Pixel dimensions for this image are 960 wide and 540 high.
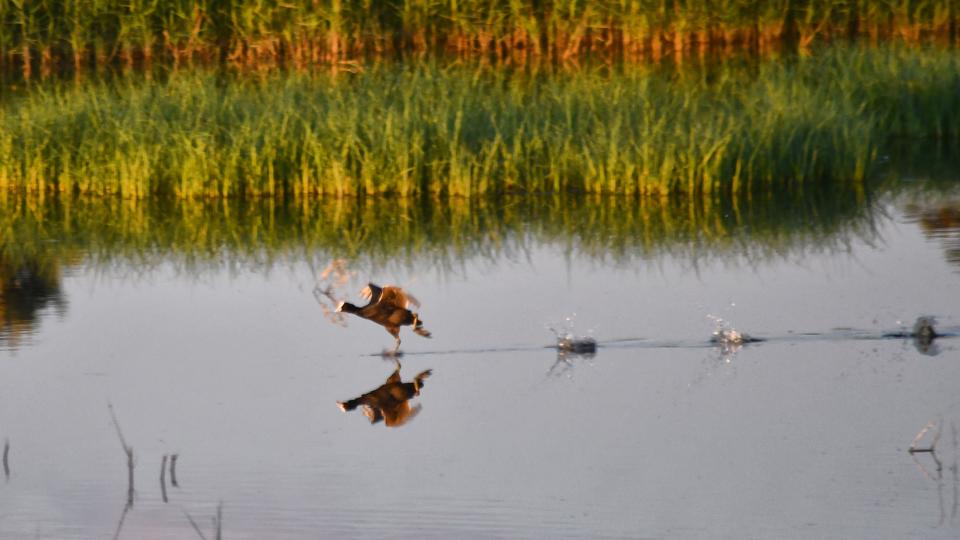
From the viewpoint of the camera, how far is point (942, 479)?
6.11 m

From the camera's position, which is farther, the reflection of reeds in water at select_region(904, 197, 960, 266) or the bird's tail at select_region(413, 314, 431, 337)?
the reflection of reeds in water at select_region(904, 197, 960, 266)

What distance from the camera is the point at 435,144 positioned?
520 inches

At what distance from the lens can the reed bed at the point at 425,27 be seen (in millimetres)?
21266

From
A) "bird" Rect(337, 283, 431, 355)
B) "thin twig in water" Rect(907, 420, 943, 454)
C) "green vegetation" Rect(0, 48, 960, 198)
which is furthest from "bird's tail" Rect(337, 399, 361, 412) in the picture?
"green vegetation" Rect(0, 48, 960, 198)

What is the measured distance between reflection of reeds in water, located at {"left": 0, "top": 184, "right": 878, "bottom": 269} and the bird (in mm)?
2195

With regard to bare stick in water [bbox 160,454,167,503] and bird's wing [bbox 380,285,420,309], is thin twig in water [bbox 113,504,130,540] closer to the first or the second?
bare stick in water [bbox 160,454,167,503]

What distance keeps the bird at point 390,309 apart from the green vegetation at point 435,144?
4644 mm

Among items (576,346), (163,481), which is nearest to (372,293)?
(576,346)

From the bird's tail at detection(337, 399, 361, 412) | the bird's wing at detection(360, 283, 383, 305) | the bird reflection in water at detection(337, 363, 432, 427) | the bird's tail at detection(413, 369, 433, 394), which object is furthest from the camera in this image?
the bird's wing at detection(360, 283, 383, 305)

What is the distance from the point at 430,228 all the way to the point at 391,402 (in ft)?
14.5

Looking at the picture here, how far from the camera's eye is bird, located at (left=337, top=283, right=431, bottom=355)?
27.3 ft

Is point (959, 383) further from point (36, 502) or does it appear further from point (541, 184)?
point (541, 184)

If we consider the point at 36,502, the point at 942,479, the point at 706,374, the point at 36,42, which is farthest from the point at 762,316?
the point at 36,42

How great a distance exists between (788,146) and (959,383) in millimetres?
5758
